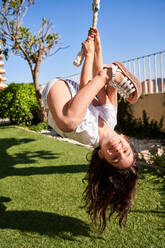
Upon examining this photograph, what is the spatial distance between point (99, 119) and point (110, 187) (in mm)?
735

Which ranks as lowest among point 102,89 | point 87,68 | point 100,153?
point 100,153

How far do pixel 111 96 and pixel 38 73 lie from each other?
24.8 feet

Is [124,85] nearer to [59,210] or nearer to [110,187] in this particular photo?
[110,187]

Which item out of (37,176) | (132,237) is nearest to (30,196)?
(37,176)

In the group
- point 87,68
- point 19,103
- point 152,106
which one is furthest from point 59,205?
point 19,103

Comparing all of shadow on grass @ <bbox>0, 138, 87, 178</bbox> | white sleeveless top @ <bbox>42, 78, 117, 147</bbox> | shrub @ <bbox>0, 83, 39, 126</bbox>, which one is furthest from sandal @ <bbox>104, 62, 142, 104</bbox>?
shrub @ <bbox>0, 83, 39, 126</bbox>

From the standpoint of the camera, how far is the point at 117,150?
6.99 feet

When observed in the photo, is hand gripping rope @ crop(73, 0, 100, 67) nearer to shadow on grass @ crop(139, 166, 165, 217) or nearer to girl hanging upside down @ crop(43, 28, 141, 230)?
girl hanging upside down @ crop(43, 28, 141, 230)

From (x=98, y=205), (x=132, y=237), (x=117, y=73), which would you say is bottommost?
(x=132, y=237)

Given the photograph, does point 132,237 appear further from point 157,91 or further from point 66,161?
point 157,91

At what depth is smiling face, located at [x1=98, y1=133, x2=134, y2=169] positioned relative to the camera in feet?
7.04

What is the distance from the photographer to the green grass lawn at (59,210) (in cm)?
247

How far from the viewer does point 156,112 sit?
711 centimetres

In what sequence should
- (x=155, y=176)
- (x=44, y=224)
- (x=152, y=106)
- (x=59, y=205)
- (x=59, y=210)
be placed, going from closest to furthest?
1. (x=44, y=224)
2. (x=59, y=210)
3. (x=59, y=205)
4. (x=155, y=176)
5. (x=152, y=106)
